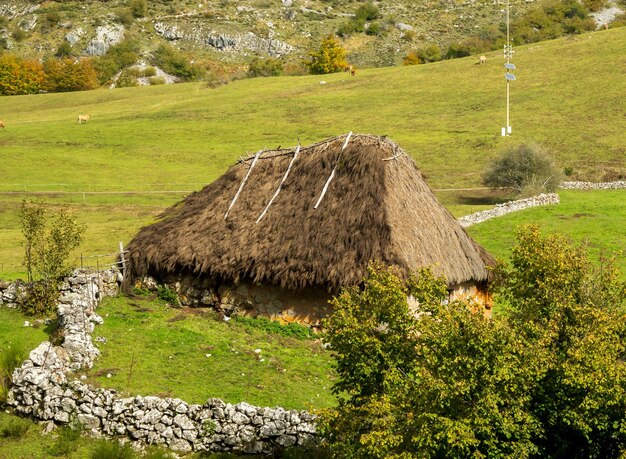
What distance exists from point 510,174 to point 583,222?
10824mm

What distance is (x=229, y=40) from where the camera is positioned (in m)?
150

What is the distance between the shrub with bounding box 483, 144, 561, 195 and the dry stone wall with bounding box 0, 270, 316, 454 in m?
32.5

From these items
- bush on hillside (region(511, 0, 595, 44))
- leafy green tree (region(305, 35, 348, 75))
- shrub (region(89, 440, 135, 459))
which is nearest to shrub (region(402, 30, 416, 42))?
bush on hillside (region(511, 0, 595, 44))

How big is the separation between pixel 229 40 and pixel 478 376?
141512mm

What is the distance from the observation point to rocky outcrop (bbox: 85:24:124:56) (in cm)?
14262

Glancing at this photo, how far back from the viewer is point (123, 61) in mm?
130125

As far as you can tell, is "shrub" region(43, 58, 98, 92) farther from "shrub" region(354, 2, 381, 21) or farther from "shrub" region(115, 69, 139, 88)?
"shrub" region(354, 2, 381, 21)

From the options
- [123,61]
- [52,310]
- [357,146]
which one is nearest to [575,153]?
[357,146]

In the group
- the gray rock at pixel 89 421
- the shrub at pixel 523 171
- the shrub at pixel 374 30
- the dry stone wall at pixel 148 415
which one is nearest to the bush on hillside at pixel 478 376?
the dry stone wall at pixel 148 415

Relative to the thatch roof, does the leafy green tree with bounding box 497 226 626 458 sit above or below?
above

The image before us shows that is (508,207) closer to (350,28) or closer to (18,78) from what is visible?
(18,78)

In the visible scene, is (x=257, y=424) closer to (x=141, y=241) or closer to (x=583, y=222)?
(x=141, y=241)

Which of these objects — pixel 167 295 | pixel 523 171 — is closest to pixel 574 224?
pixel 523 171

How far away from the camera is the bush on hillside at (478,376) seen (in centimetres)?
1247
